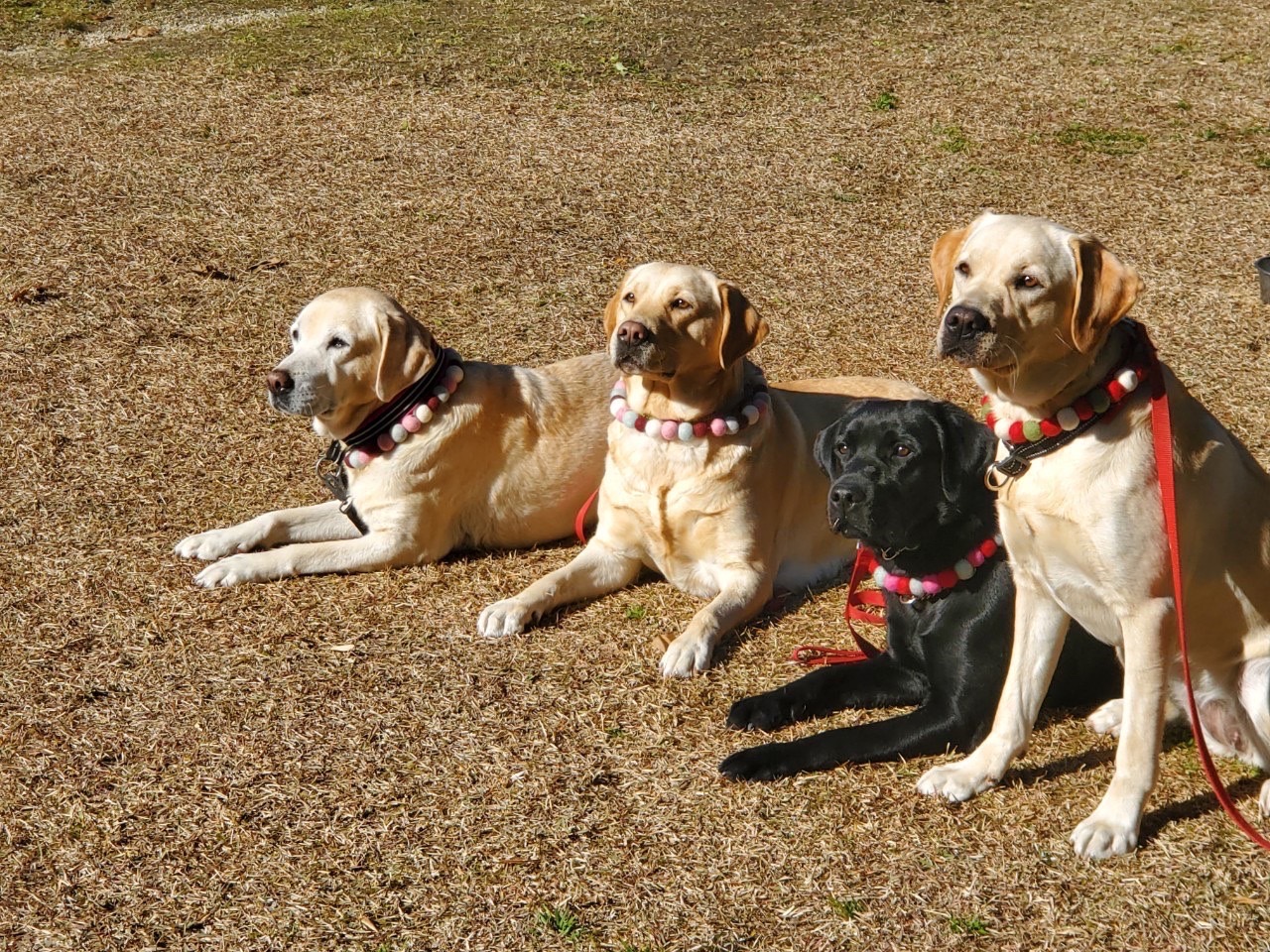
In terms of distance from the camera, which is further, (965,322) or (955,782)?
(955,782)

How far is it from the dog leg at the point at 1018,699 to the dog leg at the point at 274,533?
2663mm

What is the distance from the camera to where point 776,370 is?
683 centimetres

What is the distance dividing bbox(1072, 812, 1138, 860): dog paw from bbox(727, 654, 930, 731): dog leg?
79 centimetres

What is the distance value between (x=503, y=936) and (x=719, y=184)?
681 cm

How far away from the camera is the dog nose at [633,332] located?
4613 mm

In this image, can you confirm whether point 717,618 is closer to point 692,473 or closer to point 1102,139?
point 692,473

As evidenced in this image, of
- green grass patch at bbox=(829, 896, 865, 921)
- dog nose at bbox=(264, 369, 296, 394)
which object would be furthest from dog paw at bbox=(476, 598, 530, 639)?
green grass patch at bbox=(829, 896, 865, 921)

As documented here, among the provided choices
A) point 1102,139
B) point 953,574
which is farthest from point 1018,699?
point 1102,139

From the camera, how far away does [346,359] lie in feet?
16.5

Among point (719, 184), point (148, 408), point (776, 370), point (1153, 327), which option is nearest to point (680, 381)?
point (776, 370)

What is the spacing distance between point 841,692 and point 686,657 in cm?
56

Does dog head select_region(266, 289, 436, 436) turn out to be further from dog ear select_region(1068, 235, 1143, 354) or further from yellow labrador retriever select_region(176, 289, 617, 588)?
dog ear select_region(1068, 235, 1143, 354)

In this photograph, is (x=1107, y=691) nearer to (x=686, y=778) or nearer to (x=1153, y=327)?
(x=686, y=778)

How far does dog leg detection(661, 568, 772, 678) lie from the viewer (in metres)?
4.49
